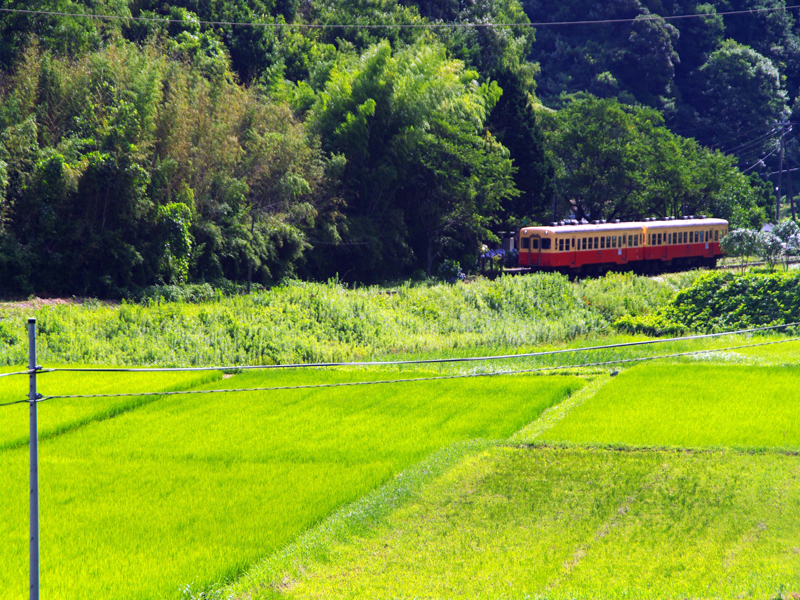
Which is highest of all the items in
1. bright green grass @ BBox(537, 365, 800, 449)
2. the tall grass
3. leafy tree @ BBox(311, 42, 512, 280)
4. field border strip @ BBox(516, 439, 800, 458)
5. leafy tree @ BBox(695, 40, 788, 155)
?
leafy tree @ BBox(695, 40, 788, 155)

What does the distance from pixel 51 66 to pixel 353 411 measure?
1798cm

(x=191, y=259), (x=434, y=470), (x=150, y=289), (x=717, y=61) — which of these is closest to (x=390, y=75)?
(x=191, y=259)

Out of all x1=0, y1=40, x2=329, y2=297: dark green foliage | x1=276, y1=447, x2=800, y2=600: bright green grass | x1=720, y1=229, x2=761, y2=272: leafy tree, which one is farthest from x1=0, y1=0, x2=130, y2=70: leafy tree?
x1=720, y1=229, x2=761, y2=272: leafy tree

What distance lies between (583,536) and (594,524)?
364 millimetres

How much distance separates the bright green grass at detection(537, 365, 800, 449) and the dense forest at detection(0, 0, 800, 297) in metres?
16.4

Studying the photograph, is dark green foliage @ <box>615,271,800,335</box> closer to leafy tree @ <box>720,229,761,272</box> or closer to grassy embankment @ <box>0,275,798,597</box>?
grassy embankment @ <box>0,275,798,597</box>

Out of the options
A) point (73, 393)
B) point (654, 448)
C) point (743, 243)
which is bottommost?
point (654, 448)

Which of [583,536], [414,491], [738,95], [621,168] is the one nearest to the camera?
[583,536]

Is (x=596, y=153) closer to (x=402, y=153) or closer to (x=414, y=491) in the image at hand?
(x=402, y=153)

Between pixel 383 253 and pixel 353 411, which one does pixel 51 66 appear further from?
pixel 353 411

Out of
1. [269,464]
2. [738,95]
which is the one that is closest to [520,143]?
[269,464]

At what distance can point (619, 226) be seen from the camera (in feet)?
119

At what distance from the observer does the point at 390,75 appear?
3444 cm

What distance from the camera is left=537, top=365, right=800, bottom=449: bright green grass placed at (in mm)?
12445
